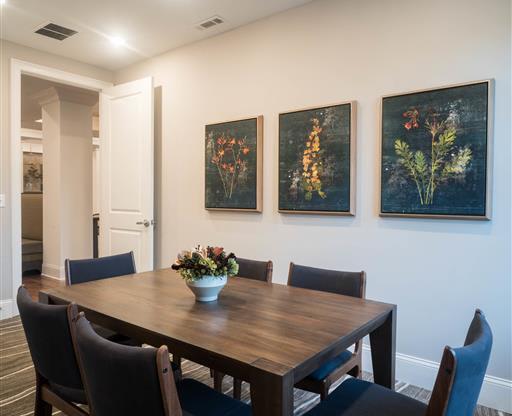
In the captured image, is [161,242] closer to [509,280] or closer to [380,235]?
[380,235]

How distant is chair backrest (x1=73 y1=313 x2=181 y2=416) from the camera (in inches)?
39.0

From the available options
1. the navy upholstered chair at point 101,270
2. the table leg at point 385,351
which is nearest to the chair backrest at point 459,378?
the table leg at point 385,351

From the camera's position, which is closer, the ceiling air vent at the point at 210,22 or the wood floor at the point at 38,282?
the ceiling air vent at the point at 210,22

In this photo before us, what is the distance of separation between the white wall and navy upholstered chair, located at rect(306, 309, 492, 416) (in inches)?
43.2

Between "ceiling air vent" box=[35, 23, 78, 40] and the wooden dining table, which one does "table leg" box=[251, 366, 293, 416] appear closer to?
the wooden dining table

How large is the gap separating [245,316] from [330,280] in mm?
707

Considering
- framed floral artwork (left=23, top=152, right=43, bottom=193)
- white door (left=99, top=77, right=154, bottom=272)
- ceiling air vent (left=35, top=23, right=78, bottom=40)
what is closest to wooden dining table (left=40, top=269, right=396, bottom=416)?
white door (left=99, top=77, right=154, bottom=272)

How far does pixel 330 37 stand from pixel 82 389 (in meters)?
2.63

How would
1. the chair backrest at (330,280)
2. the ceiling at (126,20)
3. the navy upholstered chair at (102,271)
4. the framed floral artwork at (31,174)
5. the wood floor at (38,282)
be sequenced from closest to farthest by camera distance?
1. the chair backrest at (330,280)
2. the navy upholstered chair at (102,271)
3. the ceiling at (126,20)
4. the wood floor at (38,282)
5. the framed floral artwork at (31,174)

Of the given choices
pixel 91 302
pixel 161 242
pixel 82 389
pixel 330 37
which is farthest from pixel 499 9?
pixel 161 242

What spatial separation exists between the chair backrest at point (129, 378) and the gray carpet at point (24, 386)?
1.33m

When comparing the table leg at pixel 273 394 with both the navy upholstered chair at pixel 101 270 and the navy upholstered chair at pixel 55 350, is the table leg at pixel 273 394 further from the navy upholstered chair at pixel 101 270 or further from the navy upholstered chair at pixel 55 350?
the navy upholstered chair at pixel 101 270

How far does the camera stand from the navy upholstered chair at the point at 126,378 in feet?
3.25

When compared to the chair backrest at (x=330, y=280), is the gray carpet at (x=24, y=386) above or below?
below
